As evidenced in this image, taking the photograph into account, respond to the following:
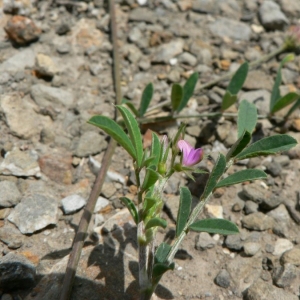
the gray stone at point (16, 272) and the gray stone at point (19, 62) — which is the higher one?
the gray stone at point (19, 62)

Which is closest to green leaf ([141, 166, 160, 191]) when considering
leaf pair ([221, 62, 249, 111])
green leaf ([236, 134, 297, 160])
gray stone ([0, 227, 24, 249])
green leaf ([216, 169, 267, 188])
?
green leaf ([216, 169, 267, 188])

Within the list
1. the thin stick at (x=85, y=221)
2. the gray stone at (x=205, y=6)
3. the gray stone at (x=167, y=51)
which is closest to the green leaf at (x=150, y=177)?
the thin stick at (x=85, y=221)

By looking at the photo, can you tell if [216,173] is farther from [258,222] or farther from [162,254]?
[258,222]

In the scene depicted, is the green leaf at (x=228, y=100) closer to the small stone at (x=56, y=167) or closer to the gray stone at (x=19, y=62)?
the small stone at (x=56, y=167)

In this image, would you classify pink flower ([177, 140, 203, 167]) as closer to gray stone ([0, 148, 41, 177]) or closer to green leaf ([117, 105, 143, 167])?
green leaf ([117, 105, 143, 167])

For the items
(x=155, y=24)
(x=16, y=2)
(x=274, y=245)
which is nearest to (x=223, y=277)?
(x=274, y=245)

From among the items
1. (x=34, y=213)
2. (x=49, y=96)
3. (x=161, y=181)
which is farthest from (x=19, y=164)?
(x=161, y=181)

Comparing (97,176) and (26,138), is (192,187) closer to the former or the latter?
(97,176)
